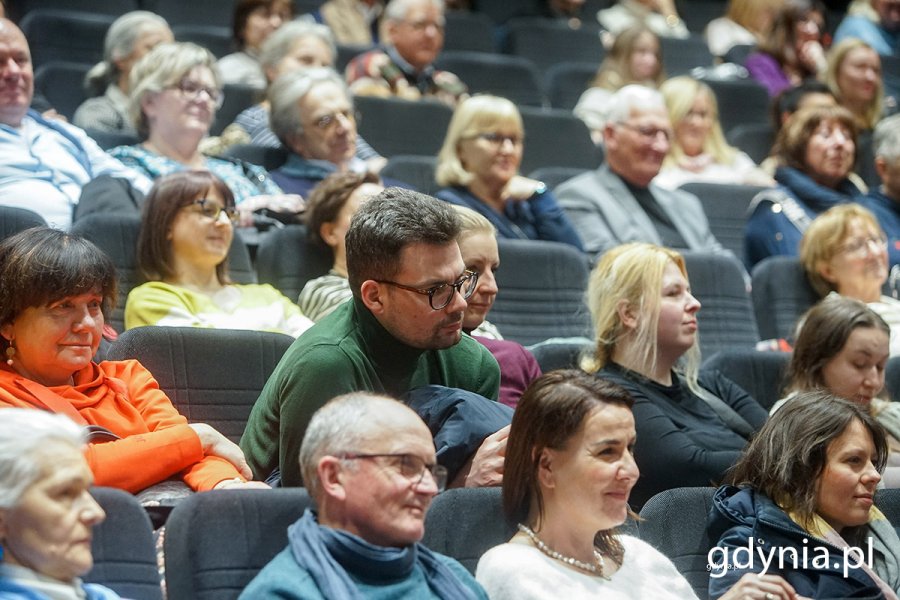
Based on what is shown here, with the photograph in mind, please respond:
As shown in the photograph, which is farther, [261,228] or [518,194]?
[518,194]

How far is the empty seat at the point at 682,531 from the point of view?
223 centimetres

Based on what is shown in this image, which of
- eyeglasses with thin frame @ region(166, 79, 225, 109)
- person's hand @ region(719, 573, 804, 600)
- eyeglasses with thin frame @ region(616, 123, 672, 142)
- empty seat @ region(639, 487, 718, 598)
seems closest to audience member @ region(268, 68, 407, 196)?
eyeglasses with thin frame @ region(166, 79, 225, 109)

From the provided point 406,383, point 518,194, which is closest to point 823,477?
point 406,383

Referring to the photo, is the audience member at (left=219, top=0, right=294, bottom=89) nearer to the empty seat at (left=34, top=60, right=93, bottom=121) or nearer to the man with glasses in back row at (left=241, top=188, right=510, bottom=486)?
the empty seat at (left=34, top=60, right=93, bottom=121)

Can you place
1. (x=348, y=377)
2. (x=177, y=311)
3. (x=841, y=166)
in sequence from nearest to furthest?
(x=348, y=377), (x=177, y=311), (x=841, y=166)

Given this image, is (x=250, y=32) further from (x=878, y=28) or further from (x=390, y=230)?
(x=878, y=28)

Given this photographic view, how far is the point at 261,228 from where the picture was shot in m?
3.56

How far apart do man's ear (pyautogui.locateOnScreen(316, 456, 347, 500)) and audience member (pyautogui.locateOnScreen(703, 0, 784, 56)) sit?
4.91 meters

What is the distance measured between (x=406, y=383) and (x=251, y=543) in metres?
0.50

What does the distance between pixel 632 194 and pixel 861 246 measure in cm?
73

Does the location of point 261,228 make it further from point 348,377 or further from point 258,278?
point 348,377

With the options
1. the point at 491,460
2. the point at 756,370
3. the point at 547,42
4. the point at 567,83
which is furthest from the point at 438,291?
the point at 547,42

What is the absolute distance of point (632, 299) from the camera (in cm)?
285

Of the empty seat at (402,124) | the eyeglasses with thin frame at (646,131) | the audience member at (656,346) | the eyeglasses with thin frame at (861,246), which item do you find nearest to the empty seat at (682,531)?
the audience member at (656,346)
